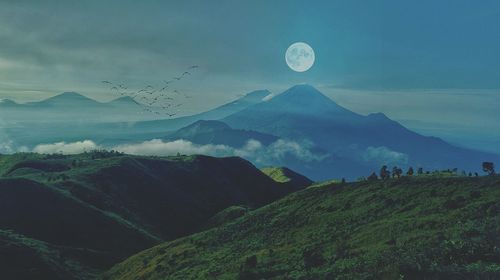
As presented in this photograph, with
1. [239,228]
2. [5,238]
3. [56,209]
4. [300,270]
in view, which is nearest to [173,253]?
[239,228]

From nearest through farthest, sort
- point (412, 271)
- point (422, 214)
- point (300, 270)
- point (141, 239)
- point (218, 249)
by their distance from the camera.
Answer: point (412, 271)
point (300, 270)
point (422, 214)
point (218, 249)
point (141, 239)

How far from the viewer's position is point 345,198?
3974 inches

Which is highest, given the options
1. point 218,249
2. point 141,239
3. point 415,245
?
point 415,245

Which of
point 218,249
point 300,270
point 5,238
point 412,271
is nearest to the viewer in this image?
point 412,271

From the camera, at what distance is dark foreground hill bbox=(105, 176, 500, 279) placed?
39844 millimetres

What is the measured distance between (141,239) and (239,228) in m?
85.9

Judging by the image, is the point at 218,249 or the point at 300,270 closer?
the point at 300,270

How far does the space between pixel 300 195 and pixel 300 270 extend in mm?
72585

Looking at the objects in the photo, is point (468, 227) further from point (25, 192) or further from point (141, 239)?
point (25, 192)

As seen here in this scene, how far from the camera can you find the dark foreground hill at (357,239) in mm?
39844

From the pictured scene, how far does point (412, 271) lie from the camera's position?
115 feet

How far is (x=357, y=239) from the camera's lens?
61500 mm

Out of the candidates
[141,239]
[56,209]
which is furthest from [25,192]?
[141,239]

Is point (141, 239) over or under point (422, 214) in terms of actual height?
under
